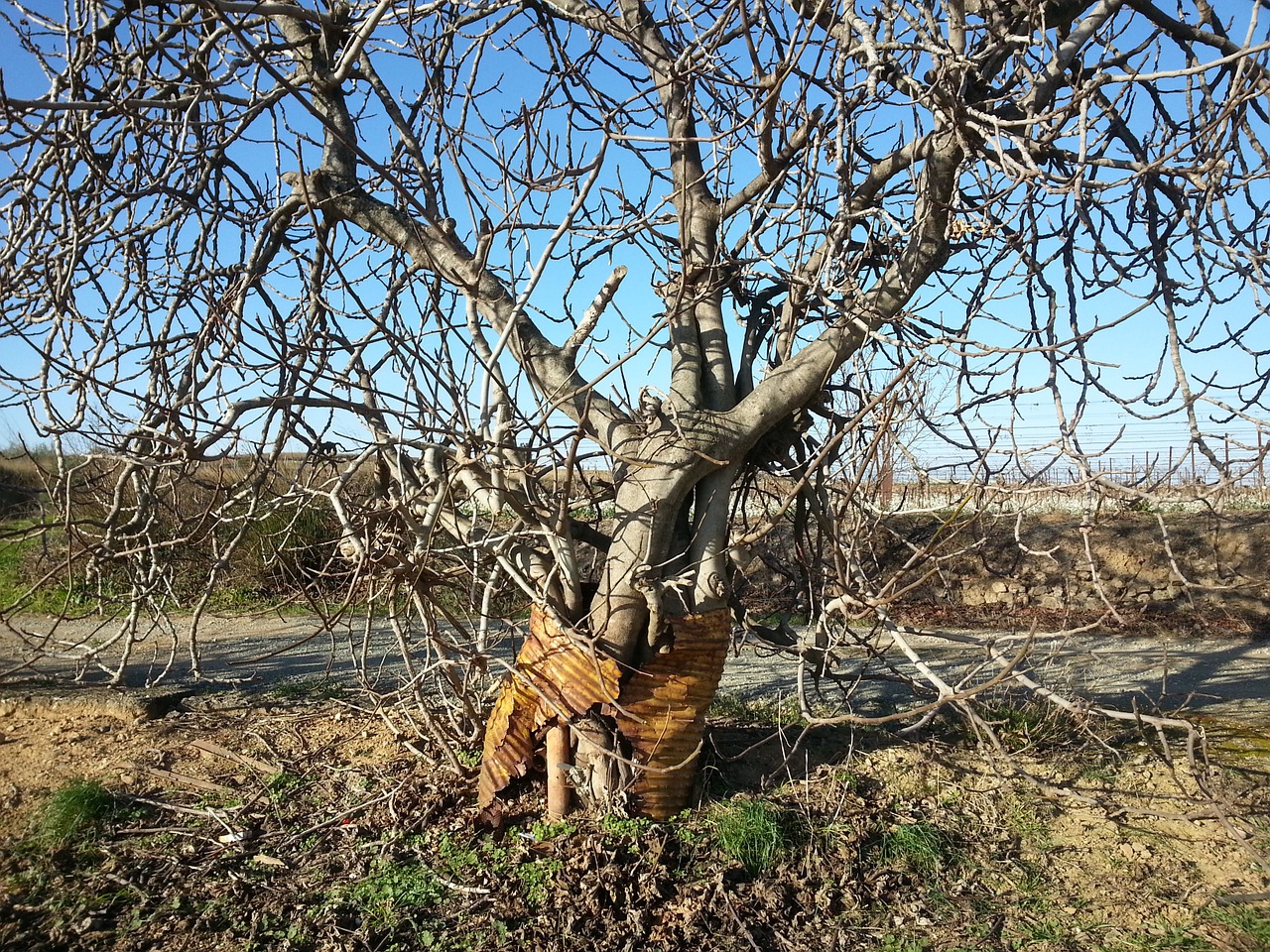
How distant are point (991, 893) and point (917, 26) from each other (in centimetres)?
308

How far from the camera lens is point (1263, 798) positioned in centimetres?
379

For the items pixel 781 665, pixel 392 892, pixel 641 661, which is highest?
pixel 641 661

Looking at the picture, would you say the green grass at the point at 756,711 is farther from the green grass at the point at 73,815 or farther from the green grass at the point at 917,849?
the green grass at the point at 73,815

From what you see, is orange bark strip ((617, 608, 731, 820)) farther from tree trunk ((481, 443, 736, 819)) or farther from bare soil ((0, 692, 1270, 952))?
bare soil ((0, 692, 1270, 952))

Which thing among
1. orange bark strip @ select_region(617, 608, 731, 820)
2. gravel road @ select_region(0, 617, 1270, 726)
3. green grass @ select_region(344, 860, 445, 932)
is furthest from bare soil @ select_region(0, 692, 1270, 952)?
gravel road @ select_region(0, 617, 1270, 726)

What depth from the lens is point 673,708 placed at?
337 centimetres

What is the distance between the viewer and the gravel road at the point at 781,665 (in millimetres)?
5500

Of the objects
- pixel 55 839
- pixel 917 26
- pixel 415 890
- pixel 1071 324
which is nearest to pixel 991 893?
pixel 415 890

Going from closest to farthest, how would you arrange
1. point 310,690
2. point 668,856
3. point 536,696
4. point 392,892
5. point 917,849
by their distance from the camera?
point 392,892, point 668,856, point 917,849, point 536,696, point 310,690

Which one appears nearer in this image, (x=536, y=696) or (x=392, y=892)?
(x=392, y=892)

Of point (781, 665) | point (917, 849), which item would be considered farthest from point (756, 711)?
point (781, 665)

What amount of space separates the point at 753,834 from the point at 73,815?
2.74 m

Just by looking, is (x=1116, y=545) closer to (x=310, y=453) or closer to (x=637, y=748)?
(x=637, y=748)

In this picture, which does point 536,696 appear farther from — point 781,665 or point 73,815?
point 781,665
